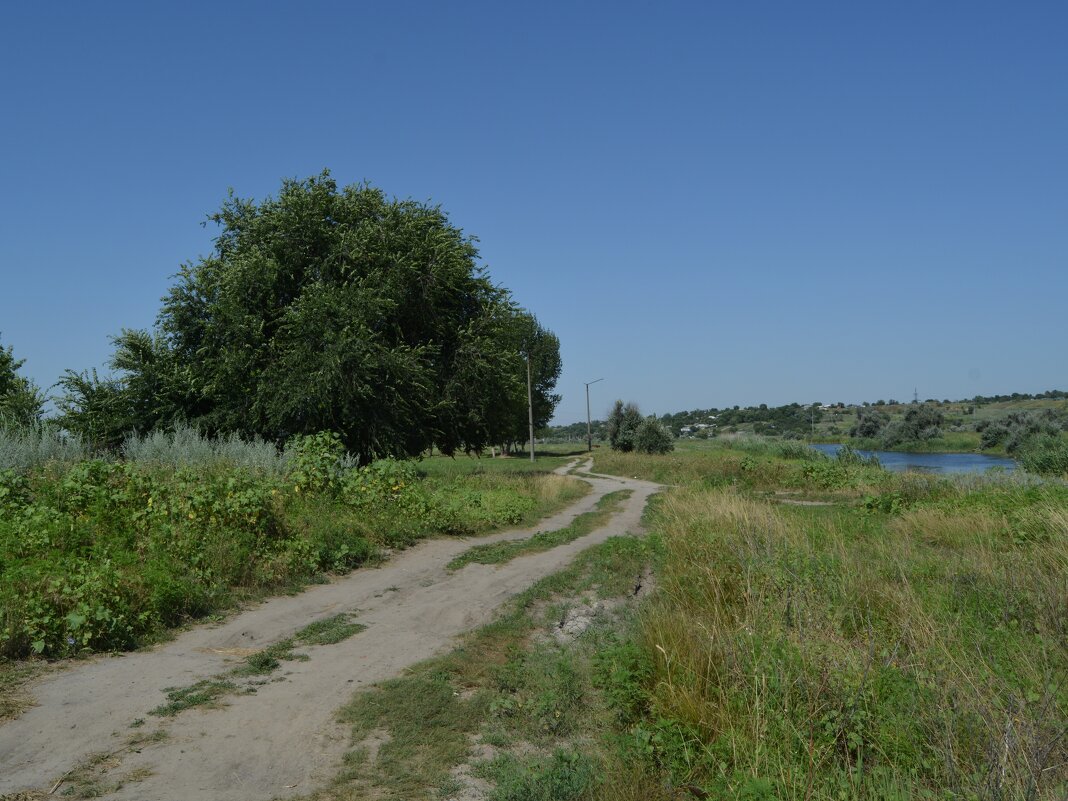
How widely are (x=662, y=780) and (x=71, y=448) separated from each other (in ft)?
49.9

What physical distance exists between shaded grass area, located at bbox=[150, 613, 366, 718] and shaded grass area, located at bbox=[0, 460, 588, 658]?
1.39m

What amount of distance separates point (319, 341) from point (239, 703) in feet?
64.0

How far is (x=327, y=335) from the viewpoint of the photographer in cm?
2433

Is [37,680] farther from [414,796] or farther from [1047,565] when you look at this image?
[1047,565]

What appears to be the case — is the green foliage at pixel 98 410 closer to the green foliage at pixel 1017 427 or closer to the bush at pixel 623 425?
the bush at pixel 623 425

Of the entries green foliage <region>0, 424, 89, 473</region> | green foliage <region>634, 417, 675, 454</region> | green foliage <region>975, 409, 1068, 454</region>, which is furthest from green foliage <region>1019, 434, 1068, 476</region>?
green foliage <region>634, 417, 675, 454</region>

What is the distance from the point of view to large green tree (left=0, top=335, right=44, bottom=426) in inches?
1065

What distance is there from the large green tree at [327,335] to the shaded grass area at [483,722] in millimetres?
17244

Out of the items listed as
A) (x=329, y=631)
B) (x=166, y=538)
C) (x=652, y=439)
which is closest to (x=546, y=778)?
(x=329, y=631)

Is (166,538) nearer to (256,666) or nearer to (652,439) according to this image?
(256,666)

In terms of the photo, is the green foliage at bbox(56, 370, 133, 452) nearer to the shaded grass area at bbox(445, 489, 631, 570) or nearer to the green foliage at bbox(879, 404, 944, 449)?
the shaded grass area at bbox(445, 489, 631, 570)

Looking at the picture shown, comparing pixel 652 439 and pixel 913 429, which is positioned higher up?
pixel 913 429

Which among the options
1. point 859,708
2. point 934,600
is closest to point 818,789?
point 859,708

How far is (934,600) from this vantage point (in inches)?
305
